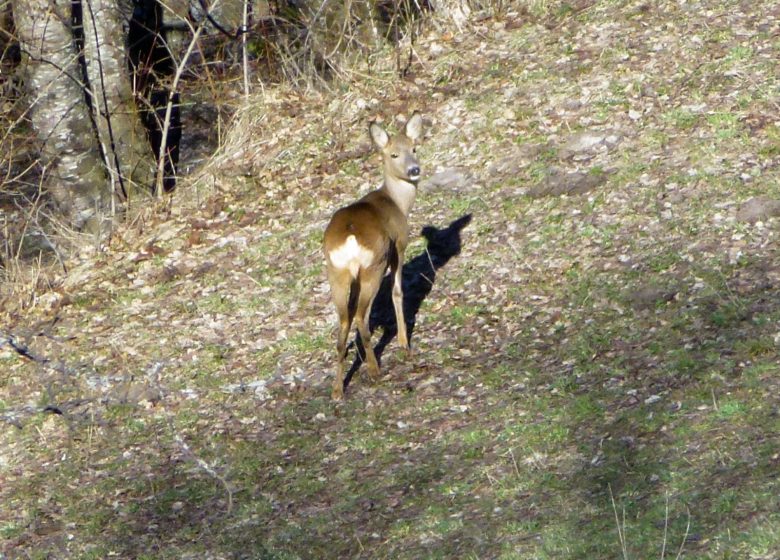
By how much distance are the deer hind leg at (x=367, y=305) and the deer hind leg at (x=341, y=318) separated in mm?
91

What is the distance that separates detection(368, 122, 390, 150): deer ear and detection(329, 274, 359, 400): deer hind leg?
1483 mm

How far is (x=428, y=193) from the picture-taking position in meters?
10.3

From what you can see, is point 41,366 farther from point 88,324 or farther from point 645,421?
point 645,421

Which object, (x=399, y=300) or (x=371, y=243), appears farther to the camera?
(x=399, y=300)

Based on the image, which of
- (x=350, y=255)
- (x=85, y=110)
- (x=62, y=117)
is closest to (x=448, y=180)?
(x=350, y=255)

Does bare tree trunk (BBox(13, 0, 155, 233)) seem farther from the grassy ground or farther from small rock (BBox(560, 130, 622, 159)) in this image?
small rock (BBox(560, 130, 622, 159))

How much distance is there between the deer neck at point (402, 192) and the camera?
848 cm

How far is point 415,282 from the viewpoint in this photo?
916 centimetres

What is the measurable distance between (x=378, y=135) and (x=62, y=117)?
428cm

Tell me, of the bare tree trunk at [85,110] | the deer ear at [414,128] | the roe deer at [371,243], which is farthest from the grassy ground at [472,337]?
the deer ear at [414,128]

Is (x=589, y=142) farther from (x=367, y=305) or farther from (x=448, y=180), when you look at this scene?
(x=367, y=305)

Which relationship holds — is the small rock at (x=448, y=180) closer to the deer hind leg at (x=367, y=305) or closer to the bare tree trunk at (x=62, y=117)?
the deer hind leg at (x=367, y=305)

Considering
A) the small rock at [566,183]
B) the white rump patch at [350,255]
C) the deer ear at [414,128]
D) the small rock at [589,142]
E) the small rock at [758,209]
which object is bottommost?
the small rock at [758,209]

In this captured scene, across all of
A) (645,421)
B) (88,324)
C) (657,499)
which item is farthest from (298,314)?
(657,499)
